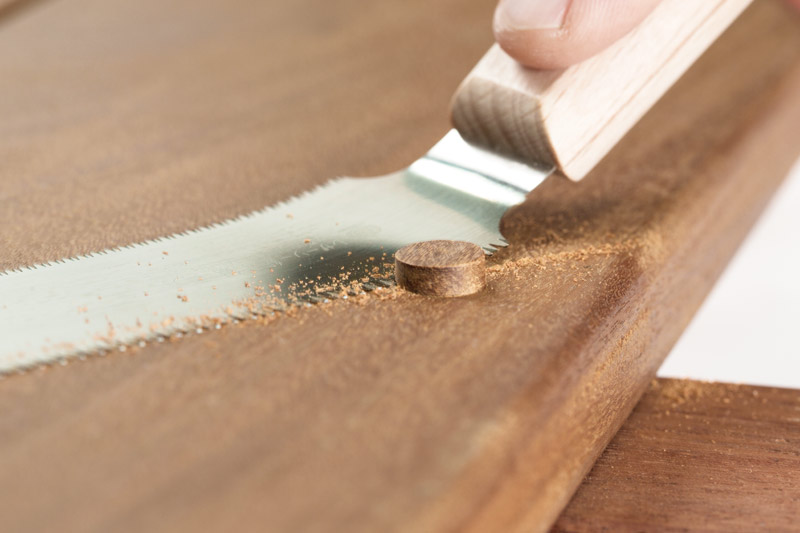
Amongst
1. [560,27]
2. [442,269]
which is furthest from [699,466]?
[560,27]

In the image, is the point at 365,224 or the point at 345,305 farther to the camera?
the point at 365,224

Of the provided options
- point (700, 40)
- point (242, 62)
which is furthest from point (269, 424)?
point (242, 62)

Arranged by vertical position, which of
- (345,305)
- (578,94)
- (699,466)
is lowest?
(699,466)

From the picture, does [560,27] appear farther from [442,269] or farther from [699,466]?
[699,466]

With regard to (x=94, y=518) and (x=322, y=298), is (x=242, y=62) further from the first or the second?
(x=94, y=518)

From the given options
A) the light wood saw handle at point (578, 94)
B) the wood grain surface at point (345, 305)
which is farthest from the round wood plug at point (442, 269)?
the light wood saw handle at point (578, 94)
